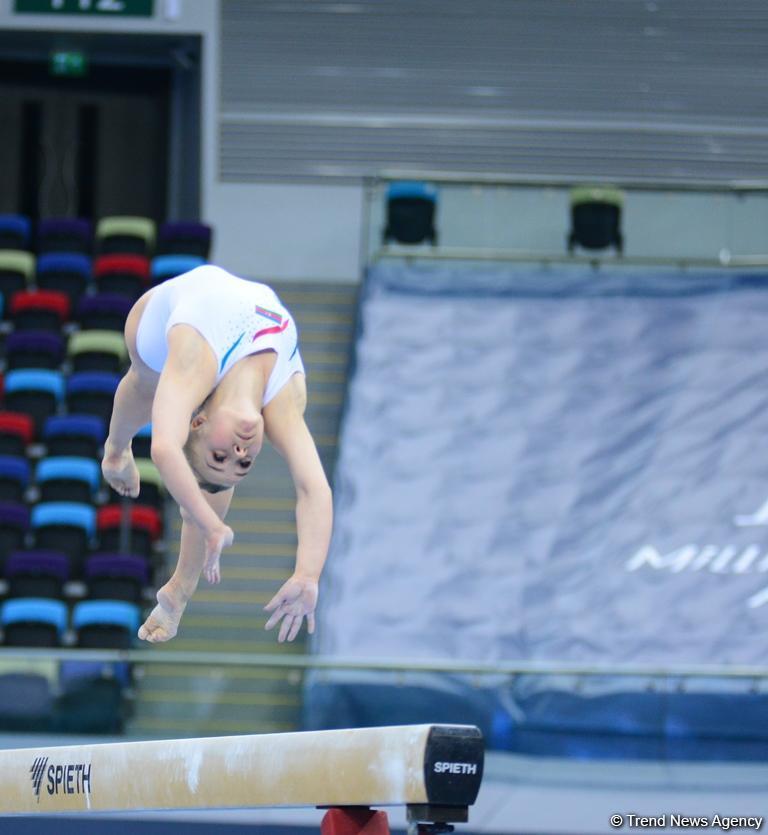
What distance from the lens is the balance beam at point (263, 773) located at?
169 inches

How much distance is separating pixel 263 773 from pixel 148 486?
7309 mm

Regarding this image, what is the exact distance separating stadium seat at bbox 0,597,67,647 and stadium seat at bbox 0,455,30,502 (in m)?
1.53

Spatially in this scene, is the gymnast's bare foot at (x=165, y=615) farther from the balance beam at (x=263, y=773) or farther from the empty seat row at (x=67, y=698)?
the empty seat row at (x=67, y=698)

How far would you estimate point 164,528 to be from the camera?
1237cm

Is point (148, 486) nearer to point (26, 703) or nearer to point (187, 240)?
point (187, 240)

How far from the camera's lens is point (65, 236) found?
47.8ft

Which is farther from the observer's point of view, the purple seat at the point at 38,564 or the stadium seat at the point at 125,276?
the stadium seat at the point at 125,276

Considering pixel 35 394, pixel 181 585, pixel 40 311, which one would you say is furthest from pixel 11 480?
pixel 181 585

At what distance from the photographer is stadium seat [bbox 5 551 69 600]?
1091 centimetres

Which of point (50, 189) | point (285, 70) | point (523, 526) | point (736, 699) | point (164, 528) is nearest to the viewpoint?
point (736, 699)

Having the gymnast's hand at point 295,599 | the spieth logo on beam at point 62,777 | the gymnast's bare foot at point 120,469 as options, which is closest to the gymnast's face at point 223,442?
the gymnast's hand at point 295,599

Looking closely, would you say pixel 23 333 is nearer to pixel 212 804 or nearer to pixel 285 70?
pixel 285 70

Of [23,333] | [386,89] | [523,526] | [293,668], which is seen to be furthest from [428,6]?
[293,668]

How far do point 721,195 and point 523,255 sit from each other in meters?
1.63
